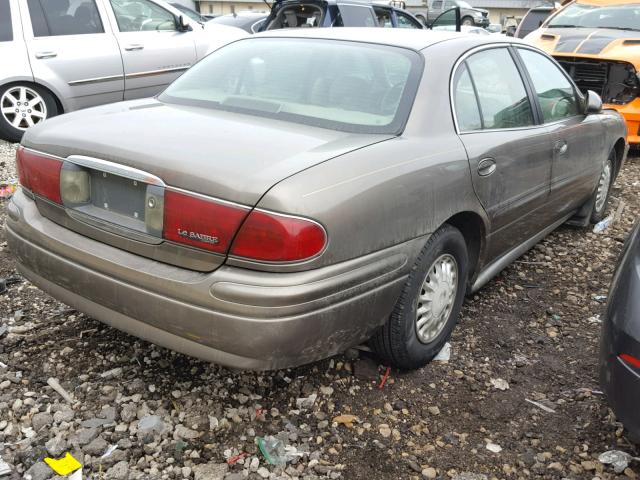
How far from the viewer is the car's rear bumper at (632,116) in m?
6.92

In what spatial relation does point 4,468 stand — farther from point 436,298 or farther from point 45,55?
point 45,55

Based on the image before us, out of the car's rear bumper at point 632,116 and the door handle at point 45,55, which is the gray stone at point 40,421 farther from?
the car's rear bumper at point 632,116

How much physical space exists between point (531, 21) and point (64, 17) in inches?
305

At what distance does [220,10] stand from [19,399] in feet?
153

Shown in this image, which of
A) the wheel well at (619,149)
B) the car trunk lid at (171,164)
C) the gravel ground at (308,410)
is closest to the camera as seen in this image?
the car trunk lid at (171,164)

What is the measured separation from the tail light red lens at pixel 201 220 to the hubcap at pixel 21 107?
4.95 metres

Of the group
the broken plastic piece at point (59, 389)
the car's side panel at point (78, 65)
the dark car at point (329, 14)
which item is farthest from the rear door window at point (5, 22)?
the broken plastic piece at point (59, 389)

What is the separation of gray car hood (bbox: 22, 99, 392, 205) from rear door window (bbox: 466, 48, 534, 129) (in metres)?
0.89

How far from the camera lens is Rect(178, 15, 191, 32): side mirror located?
24.9 ft

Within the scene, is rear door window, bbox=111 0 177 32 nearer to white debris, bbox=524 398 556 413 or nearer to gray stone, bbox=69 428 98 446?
gray stone, bbox=69 428 98 446

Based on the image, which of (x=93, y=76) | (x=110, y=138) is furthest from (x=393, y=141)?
(x=93, y=76)

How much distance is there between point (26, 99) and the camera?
6402 millimetres

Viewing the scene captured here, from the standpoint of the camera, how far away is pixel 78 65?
21.6 ft

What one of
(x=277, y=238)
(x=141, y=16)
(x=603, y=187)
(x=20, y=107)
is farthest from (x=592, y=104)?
(x=20, y=107)
